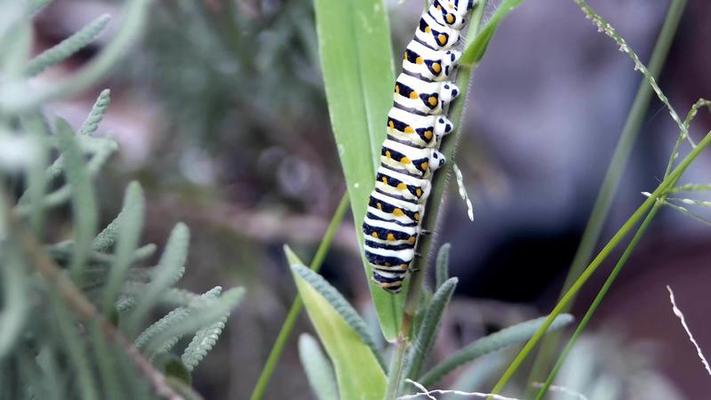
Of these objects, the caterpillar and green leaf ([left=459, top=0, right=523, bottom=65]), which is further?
the caterpillar

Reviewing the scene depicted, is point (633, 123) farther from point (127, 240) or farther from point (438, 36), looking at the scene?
point (127, 240)

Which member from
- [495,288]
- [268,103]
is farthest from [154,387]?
[495,288]

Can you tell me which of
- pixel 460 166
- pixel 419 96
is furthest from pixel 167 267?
pixel 460 166

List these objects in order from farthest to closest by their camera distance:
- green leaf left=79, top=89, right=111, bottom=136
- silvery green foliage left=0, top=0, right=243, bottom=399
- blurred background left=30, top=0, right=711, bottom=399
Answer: blurred background left=30, top=0, right=711, bottom=399, green leaf left=79, top=89, right=111, bottom=136, silvery green foliage left=0, top=0, right=243, bottom=399

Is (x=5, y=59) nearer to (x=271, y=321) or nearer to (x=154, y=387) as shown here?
(x=154, y=387)

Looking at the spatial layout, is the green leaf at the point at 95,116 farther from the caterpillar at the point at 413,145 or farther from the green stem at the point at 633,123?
the green stem at the point at 633,123

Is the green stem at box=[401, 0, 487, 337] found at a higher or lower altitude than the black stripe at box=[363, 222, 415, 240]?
higher

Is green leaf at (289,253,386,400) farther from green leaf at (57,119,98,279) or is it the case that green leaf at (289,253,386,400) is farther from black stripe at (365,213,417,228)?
green leaf at (57,119,98,279)

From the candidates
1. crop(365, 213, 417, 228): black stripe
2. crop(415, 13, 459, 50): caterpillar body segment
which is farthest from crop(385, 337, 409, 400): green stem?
crop(415, 13, 459, 50): caterpillar body segment
